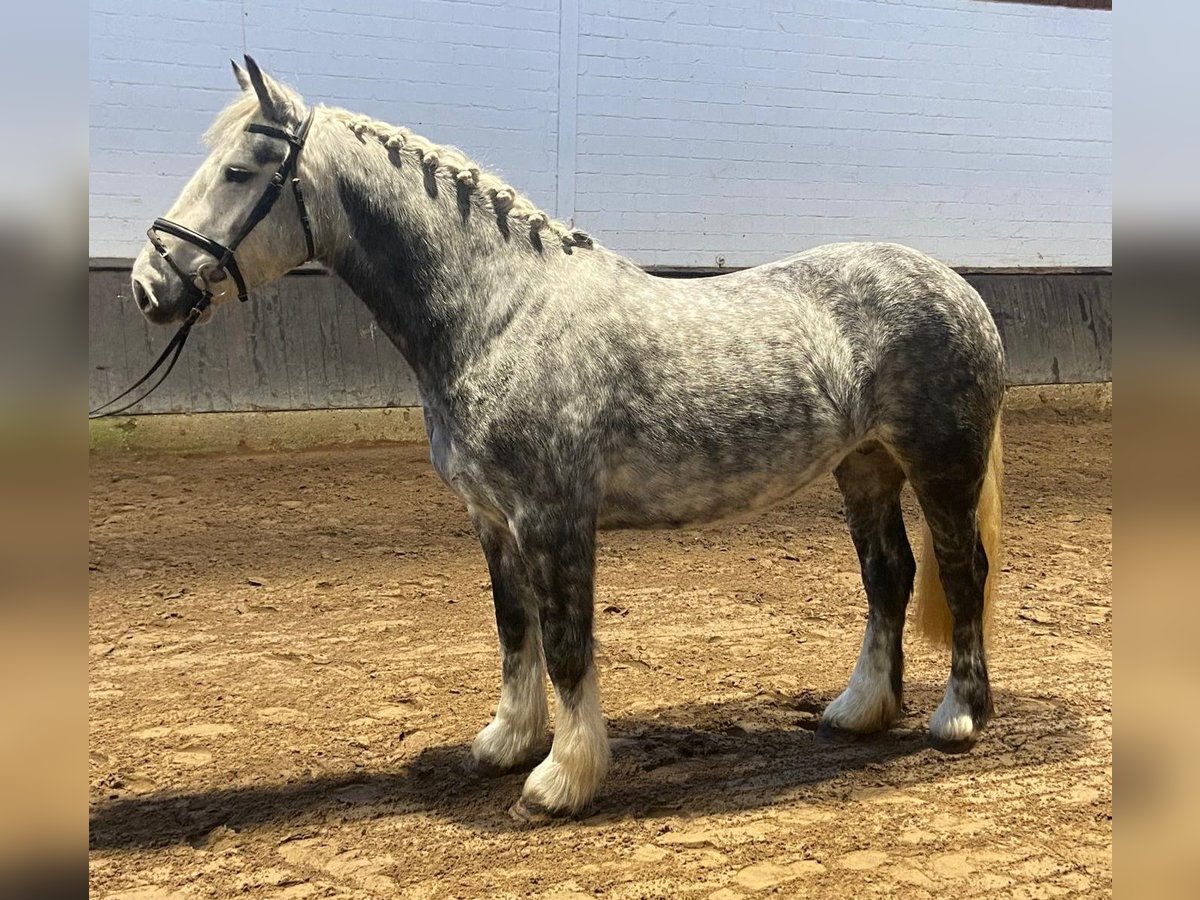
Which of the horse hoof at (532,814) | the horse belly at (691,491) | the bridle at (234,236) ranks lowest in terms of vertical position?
the horse hoof at (532,814)

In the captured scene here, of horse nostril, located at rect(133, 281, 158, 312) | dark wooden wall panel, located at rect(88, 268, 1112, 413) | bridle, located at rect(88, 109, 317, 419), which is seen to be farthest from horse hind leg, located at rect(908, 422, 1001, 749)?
dark wooden wall panel, located at rect(88, 268, 1112, 413)

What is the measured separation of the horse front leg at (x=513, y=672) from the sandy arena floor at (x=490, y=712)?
0.31 ft

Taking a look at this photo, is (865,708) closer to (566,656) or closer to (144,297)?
(566,656)

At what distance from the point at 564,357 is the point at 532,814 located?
1.37 m

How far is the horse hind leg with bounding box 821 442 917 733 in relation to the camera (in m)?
3.36

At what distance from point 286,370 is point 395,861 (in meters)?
4.97

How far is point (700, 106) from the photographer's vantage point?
8156 mm

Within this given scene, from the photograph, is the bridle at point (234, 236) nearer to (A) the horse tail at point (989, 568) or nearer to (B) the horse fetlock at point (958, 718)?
(A) the horse tail at point (989, 568)

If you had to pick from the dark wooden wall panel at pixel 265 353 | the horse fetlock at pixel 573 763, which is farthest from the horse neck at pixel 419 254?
the dark wooden wall panel at pixel 265 353

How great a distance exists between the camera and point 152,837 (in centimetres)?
266

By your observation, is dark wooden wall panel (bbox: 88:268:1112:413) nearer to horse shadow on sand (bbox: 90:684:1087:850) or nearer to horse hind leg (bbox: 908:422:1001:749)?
horse hind leg (bbox: 908:422:1001:749)

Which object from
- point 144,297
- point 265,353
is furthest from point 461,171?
point 265,353

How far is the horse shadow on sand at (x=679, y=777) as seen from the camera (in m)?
2.78
